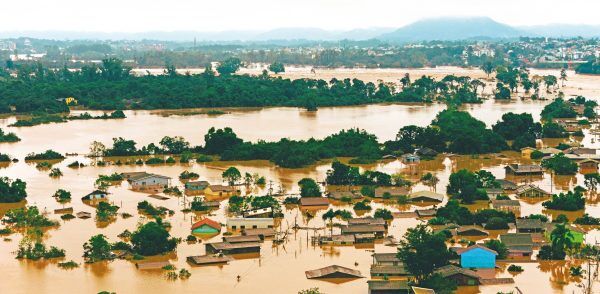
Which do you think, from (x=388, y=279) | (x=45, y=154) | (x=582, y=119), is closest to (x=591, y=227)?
(x=388, y=279)

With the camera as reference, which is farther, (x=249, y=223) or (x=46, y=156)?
(x=46, y=156)

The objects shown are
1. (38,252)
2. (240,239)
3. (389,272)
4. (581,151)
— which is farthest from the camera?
(581,151)

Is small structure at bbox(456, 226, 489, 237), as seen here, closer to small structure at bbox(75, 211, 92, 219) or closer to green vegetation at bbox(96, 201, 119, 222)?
green vegetation at bbox(96, 201, 119, 222)

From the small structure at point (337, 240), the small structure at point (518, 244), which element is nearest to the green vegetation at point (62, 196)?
the small structure at point (337, 240)

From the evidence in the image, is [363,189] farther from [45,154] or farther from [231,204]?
[45,154]

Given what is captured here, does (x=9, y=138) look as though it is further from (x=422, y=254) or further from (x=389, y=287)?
(x=422, y=254)

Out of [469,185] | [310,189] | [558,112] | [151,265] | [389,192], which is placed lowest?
[151,265]

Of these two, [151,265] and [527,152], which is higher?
[527,152]

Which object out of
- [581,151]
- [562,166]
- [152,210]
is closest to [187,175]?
[152,210]
